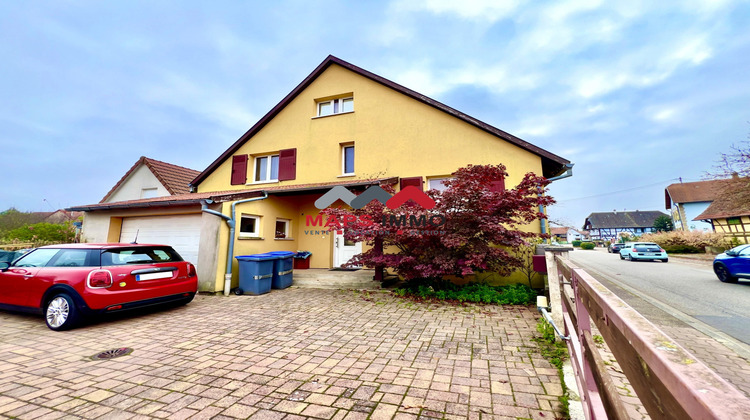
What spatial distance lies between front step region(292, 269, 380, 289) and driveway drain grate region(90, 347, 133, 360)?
15.1ft

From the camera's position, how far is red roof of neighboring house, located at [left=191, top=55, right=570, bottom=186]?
7949 millimetres

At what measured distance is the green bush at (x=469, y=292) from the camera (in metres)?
6.04

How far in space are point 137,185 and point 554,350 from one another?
851 inches

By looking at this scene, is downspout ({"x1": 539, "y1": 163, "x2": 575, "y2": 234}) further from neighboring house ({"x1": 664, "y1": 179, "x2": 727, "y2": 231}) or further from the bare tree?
neighboring house ({"x1": 664, "y1": 179, "x2": 727, "y2": 231})

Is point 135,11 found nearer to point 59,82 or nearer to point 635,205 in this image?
point 59,82

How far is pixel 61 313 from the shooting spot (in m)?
4.48

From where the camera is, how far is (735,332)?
4.37 m

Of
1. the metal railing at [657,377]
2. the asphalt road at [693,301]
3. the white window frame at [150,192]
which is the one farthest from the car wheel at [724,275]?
the white window frame at [150,192]

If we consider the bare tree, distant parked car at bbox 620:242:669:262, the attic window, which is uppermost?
the bare tree

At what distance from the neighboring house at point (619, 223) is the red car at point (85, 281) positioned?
73.4 metres

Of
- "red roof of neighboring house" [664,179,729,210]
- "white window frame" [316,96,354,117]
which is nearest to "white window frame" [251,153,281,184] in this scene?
"white window frame" [316,96,354,117]

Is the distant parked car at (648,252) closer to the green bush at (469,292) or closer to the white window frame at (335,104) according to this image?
the green bush at (469,292)

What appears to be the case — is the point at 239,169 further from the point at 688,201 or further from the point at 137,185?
the point at 688,201

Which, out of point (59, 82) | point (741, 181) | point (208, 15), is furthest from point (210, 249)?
point (59, 82)
